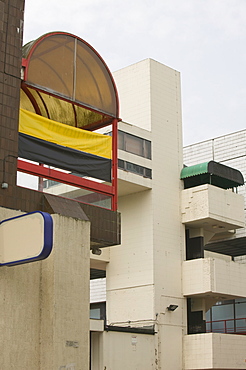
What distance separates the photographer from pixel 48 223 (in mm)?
15570

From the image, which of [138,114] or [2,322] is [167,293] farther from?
[2,322]

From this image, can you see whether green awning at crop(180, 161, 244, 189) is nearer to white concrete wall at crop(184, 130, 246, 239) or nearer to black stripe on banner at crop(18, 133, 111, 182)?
white concrete wall at crop(184, 130, 246, 239)

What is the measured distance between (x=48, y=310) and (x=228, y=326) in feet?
97.9

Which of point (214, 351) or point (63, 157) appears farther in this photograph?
point (214, 351)

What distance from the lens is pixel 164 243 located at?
36.3 meters

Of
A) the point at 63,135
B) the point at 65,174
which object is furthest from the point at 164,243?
the point at 65,174

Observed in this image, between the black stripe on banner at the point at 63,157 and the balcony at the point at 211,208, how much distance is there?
51.1 ft

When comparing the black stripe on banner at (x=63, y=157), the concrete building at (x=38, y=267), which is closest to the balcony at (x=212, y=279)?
the black stripe on banner at (x=63, y=157)

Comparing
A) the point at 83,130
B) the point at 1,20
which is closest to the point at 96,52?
the point at 83,130

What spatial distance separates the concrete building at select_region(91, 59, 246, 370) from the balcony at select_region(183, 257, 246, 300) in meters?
0.05

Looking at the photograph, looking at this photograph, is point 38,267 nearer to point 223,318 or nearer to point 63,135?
point 63,135

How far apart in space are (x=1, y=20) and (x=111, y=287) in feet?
70.6

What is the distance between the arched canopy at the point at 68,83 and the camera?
20.0 metres

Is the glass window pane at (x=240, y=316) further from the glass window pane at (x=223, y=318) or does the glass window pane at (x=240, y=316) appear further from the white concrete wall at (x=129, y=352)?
the white concrete wall at (x=129, y=352)
